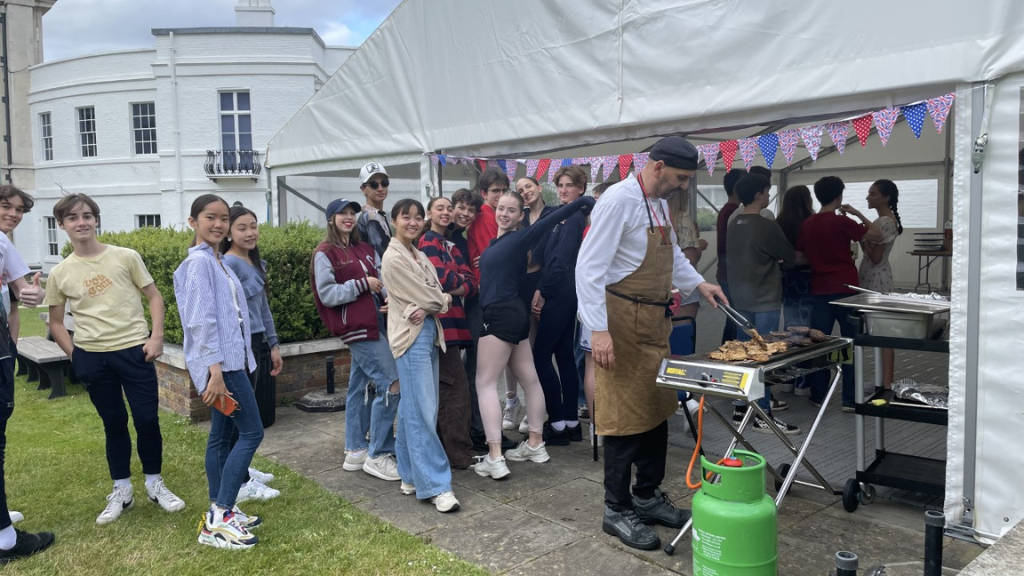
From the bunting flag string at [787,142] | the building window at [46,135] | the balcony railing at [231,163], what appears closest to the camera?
the bunting flag string at [787,142]

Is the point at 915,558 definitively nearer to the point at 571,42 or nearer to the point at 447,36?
the point at 571,42

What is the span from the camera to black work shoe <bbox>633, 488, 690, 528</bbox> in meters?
4.05

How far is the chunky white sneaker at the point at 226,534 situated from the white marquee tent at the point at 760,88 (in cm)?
→ 349

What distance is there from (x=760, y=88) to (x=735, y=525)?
263 cm

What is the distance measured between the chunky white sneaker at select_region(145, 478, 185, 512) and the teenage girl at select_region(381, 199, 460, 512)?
141 cm

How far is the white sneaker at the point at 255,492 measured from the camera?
4.66m

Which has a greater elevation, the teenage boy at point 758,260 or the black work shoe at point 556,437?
the teenage boy at point 758,260

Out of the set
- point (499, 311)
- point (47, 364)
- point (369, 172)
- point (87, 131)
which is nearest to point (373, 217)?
point (369, 172)

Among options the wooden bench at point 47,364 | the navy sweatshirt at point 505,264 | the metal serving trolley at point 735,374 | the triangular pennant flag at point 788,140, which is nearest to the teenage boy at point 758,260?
the triangular pennant flag at point 788,140

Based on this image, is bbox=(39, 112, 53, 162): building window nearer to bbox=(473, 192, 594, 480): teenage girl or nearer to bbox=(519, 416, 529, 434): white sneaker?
bbox=(519, 416, 529, 434): white sneaker

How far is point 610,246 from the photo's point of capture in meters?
3.68

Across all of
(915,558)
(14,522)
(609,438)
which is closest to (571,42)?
(609,438)

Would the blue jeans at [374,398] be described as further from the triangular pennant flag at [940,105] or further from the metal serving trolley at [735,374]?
the triangular pennant flag at [940,105]

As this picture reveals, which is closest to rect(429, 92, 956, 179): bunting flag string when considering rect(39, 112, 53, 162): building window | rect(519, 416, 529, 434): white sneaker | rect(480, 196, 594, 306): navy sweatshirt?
rect(480, 196, 594, 306): navy sweatshirt
